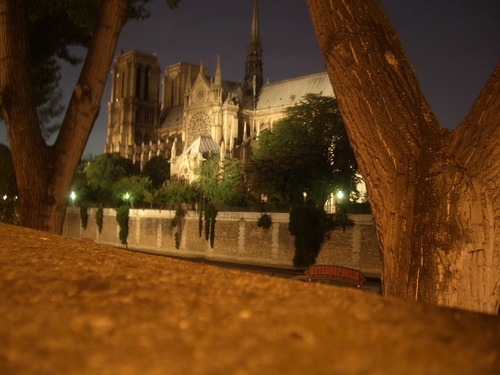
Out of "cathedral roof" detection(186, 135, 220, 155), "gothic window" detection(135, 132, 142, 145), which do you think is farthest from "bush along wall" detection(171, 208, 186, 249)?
"gothic window" detection(135, 132, 142, 145)

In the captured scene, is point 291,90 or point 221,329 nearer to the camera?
point 221,329

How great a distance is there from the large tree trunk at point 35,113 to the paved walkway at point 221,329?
4594 mm

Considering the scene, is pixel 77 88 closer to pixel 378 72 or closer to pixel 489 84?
pixel 378 72

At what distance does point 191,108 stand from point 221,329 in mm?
57950

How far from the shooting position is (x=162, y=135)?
71.9 metres

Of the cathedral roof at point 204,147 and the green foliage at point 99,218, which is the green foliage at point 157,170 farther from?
the green foliage at point 99,218

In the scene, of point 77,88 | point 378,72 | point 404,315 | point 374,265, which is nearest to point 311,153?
point 374,265

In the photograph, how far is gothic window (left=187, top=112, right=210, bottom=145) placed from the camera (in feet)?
182

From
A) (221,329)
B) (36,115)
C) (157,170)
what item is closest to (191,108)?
(157,170)

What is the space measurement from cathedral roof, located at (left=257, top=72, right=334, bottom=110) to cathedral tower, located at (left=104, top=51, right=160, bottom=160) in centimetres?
2054

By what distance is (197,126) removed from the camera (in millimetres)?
56438

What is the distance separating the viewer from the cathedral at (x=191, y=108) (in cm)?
4869

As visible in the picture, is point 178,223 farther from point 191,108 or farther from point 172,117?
point 172,117

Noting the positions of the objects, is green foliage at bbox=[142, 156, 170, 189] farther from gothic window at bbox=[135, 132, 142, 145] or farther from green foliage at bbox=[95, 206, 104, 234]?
gothic window at bbox=[135, 132, 142, 145]
